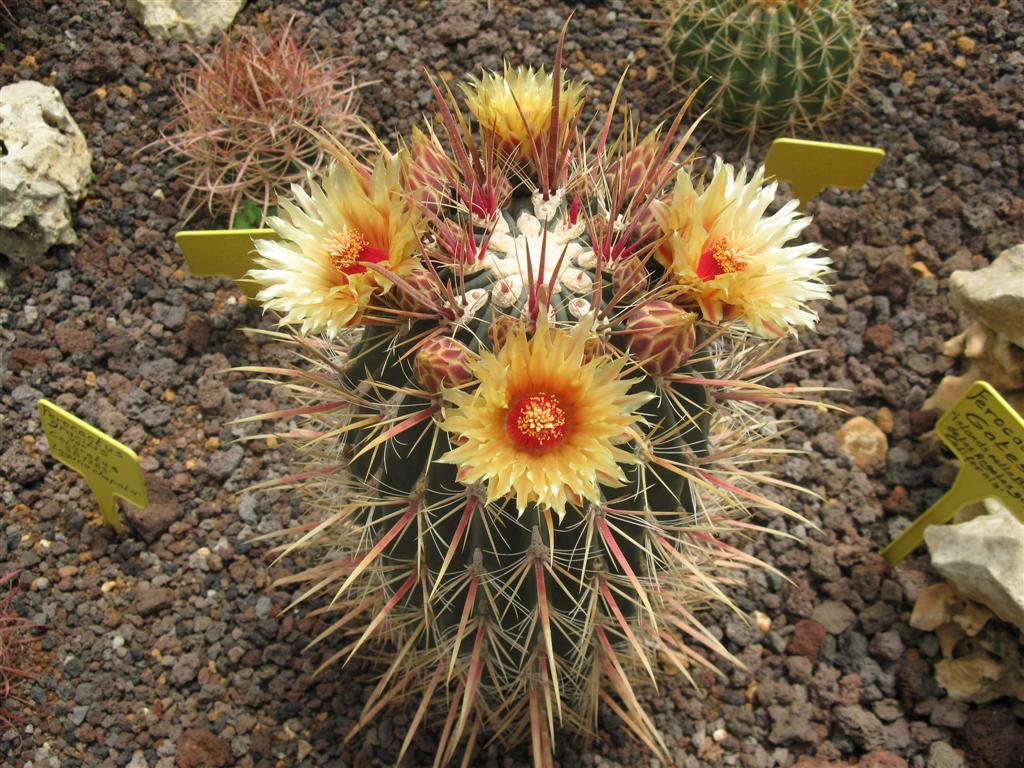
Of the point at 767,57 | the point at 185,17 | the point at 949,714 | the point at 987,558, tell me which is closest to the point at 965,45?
the point at 767,57

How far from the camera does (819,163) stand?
2199 millimetres

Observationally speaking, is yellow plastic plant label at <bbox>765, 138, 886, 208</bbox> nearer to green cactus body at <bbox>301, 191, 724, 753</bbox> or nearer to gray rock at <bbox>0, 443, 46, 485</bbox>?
green cactus body at <bbox>301, 191, 724, 753</bbox>

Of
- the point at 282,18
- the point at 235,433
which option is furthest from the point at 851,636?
the point at 282,18

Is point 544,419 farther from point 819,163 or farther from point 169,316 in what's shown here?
point 169,316

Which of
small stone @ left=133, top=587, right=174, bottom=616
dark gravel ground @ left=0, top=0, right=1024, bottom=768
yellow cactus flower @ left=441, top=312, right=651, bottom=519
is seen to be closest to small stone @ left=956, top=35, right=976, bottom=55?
dark gravel ground @ left=0, top=0, right=1024, bottom=768

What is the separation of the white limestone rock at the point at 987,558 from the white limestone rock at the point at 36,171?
2.24m

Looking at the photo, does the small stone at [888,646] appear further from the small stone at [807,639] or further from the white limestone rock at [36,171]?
the white limestone rock at [36,171]

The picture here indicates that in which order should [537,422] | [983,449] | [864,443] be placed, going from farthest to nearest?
[864,443] → [983,449] → [537,422]

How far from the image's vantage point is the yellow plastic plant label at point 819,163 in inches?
85.0

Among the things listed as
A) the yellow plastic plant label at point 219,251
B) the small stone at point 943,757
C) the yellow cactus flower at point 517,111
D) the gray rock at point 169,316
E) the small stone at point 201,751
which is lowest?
the small stone at point 943,757

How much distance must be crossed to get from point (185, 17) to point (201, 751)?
6.99 ft

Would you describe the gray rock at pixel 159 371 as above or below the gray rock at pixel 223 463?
above

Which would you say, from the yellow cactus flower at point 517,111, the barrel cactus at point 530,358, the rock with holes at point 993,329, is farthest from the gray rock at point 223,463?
the rock with holes at point 993,329

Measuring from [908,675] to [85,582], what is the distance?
1.75 metres
